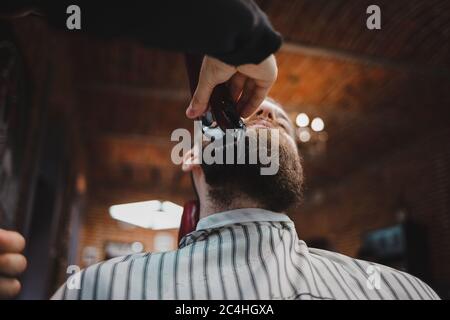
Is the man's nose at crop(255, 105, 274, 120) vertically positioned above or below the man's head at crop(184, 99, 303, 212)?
above

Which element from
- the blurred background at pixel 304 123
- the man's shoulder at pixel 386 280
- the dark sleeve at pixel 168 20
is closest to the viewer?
the dark sleeve at pixel 168 20

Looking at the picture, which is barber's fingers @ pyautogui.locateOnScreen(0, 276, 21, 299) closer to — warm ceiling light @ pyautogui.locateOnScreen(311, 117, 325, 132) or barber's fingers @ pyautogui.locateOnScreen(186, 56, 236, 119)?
barber's fingers @ pyautogui.locateOnScreen(186, 56, 236, 119)

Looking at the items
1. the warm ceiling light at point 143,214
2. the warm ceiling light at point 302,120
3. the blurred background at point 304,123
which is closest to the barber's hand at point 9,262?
the blurred background at point 304,123

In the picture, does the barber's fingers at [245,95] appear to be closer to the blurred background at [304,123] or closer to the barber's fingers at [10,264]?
the barber's fingers at [10,264]

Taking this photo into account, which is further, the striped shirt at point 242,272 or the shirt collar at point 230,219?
the shirt collar at point 230,219

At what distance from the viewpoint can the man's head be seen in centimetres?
121

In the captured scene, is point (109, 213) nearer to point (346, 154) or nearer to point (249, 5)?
point (346, 154)

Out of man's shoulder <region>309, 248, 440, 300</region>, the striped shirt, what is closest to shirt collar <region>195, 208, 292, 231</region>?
the striped shirt

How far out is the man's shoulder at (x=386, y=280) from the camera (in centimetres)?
107

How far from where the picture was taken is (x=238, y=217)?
1.16 metres

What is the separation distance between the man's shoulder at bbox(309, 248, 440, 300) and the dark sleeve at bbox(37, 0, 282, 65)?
0.72 metres

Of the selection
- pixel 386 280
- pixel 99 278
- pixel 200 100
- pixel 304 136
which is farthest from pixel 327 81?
pixel 99 278

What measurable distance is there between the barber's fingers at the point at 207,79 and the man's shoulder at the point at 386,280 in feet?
1.80

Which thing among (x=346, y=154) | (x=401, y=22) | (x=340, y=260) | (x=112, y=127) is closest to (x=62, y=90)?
(x=112, y=127)
